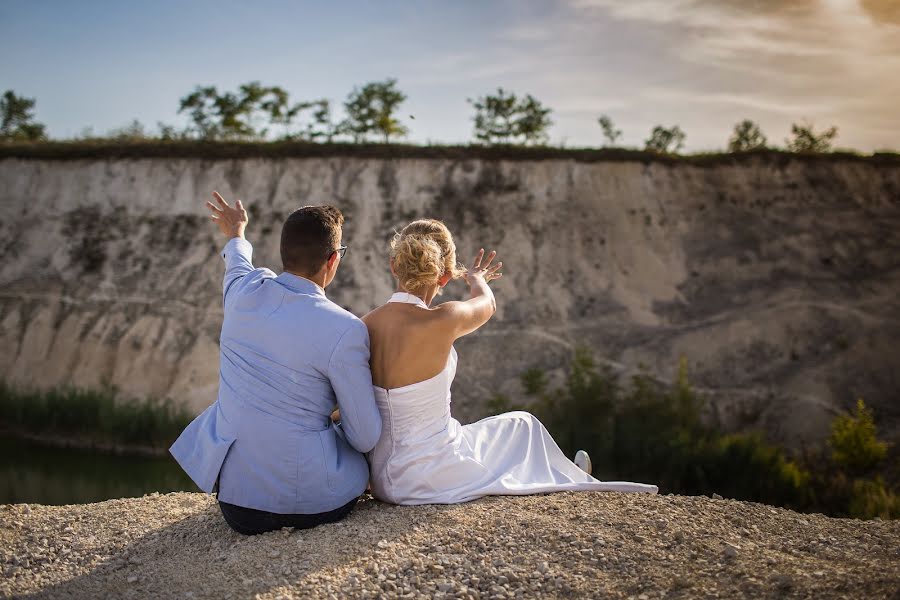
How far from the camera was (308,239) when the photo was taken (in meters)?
4.63

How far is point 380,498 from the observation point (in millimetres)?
5176

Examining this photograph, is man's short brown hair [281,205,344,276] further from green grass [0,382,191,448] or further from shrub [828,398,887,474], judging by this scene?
green grass [0,382,191,448]

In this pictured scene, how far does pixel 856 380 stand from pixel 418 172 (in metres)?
A: 9.30

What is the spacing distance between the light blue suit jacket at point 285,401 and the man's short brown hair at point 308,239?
0.32 ft

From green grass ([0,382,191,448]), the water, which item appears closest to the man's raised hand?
the water

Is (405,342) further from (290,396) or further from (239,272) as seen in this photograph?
(239,272)

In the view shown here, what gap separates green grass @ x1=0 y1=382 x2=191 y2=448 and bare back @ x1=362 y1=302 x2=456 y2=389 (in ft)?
31.4

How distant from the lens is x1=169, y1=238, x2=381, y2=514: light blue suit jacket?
14.7 ft

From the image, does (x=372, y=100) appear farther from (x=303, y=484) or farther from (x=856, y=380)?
(x=303, y=484)

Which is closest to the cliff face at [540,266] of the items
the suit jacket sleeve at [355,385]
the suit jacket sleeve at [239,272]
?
the suit jacket sleeve at [239,272]

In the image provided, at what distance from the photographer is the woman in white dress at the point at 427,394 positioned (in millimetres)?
4746

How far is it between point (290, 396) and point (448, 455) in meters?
1.08

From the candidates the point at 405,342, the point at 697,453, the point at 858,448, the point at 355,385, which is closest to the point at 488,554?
the point at 355,385

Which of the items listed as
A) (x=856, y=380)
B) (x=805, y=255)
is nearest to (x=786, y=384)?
(x=856, y=380)
